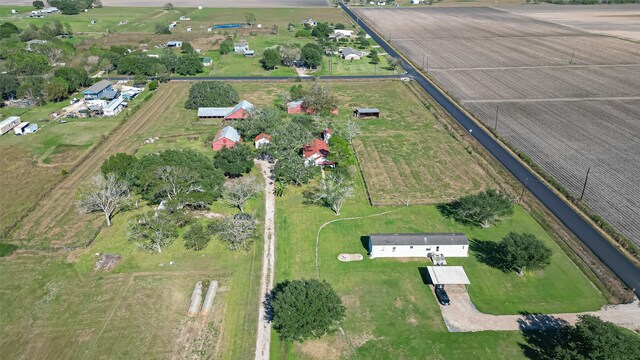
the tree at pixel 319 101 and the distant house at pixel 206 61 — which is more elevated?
the distant house at pixel 206 61

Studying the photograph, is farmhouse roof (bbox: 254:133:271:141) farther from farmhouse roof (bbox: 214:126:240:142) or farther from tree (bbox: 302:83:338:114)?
tree (bbox: 302:83:338:114)

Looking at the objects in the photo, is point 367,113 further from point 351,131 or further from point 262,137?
point 262,137

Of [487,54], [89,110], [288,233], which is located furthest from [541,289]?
[487,54]

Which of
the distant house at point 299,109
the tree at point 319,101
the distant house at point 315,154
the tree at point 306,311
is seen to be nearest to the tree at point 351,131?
the distant house at point 315,154

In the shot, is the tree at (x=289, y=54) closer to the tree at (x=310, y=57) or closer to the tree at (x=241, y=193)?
the tree at (x=310, y=57)

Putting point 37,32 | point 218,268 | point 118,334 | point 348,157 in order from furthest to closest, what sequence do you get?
point 37,32, point 348,157, point 218,268, point 118,334

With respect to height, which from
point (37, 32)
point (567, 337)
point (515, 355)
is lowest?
point (515, 355)

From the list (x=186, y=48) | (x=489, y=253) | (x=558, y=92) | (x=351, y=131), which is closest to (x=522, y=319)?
(x=489, y=253)

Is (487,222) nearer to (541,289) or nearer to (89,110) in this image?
(541,289)
